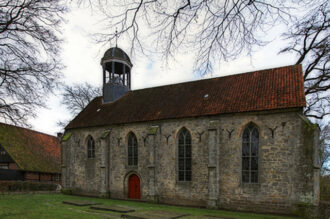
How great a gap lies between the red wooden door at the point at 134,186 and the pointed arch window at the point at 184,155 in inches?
153

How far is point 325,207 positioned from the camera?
1326 cm

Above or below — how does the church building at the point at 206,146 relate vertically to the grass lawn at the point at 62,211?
above

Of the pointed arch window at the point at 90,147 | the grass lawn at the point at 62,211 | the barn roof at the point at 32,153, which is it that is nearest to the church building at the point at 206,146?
the pointed arch window at the point at 90,147

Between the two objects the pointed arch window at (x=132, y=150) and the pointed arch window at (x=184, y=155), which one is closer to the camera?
the pointed arch window at (x=184, y=155)

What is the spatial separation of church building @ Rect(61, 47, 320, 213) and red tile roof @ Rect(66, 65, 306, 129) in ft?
0.23

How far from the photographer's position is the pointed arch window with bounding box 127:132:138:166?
2038 centimetres

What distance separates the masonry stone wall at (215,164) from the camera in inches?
572

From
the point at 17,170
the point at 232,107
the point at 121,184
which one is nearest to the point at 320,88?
the point at 232,107

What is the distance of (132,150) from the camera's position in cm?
2058

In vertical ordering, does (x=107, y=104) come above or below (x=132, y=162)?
above

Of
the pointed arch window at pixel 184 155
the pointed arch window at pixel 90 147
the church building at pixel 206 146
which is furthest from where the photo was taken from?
the pointed arch window at pixel 90 147

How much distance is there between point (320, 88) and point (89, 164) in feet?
65.7

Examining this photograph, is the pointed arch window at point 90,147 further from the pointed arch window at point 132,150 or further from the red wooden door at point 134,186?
the red wooden door at point 134,186

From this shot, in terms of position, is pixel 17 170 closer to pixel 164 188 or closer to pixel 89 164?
pixel 89 164
